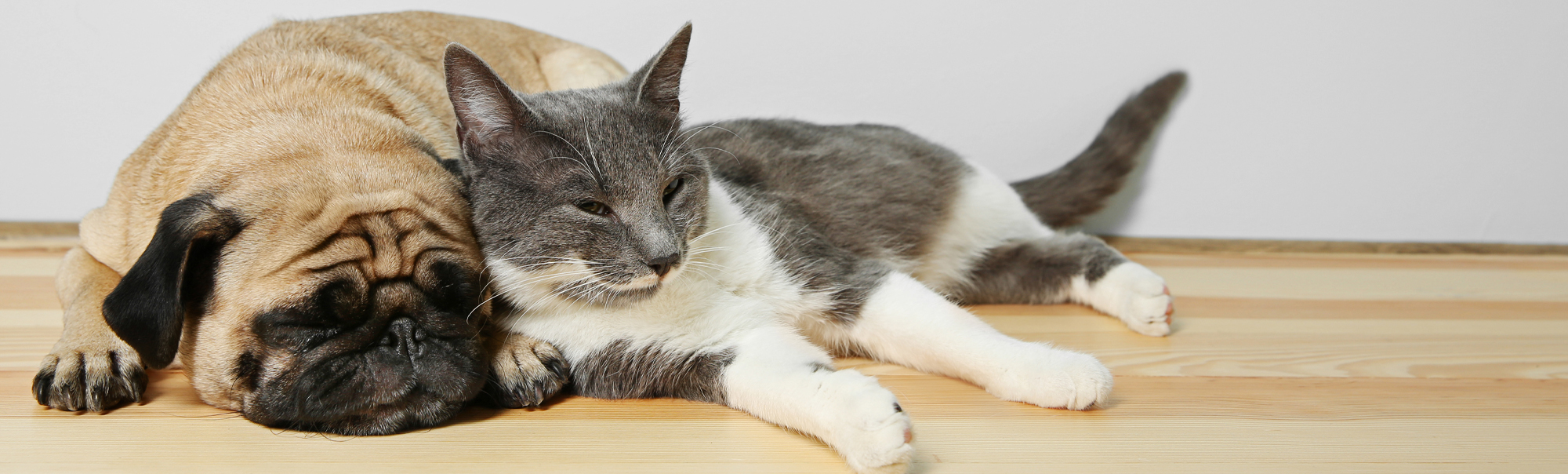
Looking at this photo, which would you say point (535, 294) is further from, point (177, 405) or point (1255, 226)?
point (1255, 226)

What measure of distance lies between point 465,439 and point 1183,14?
2.71 meters

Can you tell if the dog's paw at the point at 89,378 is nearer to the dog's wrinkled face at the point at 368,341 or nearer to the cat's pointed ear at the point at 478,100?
the dog's wrinkled face at the point at 368,341

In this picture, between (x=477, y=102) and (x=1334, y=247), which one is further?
(x=1334, y=247)

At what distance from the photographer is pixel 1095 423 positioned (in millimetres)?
1618

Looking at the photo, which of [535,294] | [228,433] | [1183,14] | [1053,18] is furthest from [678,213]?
[1183,14]

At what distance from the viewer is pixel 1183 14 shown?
2994 millimetres

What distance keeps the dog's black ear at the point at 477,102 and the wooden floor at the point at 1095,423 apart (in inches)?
21.9

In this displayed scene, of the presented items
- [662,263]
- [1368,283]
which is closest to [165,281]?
[662,263]

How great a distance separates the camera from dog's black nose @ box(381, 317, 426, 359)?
152 centimetres

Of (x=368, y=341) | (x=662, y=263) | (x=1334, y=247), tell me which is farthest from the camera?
(x=1334, y=247)

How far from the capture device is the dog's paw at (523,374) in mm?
1670

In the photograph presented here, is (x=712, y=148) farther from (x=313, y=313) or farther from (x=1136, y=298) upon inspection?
(x=1136, y=298)

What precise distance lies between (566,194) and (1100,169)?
1890 millimetres

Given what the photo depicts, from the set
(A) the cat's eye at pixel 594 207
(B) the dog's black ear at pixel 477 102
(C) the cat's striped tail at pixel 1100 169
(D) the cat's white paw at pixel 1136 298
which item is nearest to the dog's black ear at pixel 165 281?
(B) the dog's black ear at pixel 477 102
